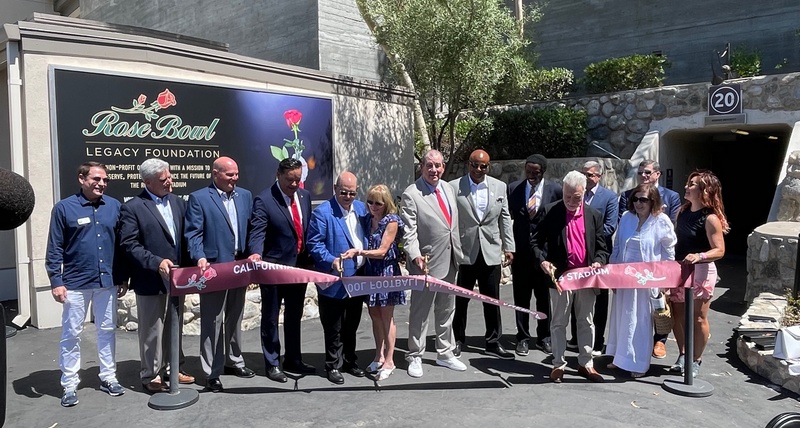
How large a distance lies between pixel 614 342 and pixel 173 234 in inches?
158

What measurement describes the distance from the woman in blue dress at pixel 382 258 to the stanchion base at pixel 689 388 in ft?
7.78

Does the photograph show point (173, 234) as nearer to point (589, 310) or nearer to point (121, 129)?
point (121, 129)

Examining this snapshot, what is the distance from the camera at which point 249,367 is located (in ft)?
18.6

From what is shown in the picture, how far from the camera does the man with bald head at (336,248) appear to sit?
5191 millimetres

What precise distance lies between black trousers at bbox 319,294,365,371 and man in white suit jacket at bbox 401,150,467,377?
53 centimetres

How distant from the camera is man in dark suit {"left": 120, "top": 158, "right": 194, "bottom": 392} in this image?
4777 millimetres

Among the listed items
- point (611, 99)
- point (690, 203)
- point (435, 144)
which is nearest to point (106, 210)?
point (690, 203)

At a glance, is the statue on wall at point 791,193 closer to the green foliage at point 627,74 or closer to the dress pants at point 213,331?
the green foliage at point 627,74

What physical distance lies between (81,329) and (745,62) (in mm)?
13202

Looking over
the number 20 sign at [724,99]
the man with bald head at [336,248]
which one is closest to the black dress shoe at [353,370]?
the man with bald head at [336,248]

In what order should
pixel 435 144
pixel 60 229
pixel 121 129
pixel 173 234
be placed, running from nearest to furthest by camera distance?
pixel 60 229 → pixel 173 234 → pixel 121 129 → pixel 435 144

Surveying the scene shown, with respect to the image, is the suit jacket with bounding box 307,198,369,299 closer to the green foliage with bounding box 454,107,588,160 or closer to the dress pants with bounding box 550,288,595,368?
the dress pants with bounding box 550,288,595,368

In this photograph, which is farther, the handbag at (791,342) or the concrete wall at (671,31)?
the concrete wall at (671,31)

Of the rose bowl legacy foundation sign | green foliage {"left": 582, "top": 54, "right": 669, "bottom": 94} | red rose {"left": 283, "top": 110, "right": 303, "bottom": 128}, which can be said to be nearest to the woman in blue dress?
the rose bowl legacy foundation sign
